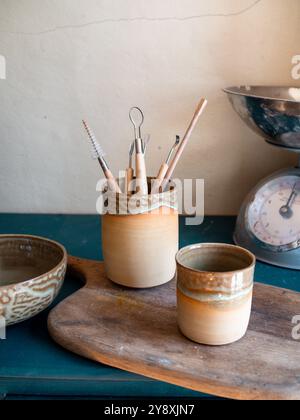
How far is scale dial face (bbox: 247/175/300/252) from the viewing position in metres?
0.78

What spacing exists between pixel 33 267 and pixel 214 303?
318 mm

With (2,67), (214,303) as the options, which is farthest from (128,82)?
(214,303)

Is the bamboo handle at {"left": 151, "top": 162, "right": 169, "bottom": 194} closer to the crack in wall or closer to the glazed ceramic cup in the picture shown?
the glazed ceramic cup

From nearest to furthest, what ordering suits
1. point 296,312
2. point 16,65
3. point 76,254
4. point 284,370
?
point 284,370, point 296,312, point 76,254, point 16,65

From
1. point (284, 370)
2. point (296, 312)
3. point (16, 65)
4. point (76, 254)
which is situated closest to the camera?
point (284, 370)

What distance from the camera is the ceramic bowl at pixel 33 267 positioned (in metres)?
0.61

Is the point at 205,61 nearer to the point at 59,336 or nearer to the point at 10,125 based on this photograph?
the point at 10,125

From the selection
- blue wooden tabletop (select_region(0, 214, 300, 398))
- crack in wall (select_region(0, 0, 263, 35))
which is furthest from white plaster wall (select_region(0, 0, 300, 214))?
blue wooden tabletop (select_region(0, 214, 300, 398))

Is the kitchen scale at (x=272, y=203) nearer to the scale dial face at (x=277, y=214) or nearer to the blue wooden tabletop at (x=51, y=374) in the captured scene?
the scale dial face at (x=277, y=214)

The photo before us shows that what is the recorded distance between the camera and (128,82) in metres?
1.00

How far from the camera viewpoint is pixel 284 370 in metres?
0.54
